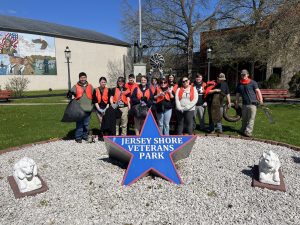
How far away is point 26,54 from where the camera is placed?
3002 cm

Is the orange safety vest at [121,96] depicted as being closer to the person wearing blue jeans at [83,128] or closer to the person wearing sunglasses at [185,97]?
the person wearing blue jeans at [83,128]

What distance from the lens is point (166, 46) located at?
1014 inches

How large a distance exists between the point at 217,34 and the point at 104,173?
22378 mm

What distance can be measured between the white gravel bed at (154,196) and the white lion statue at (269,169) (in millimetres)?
208

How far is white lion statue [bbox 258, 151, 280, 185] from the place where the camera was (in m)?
3.84

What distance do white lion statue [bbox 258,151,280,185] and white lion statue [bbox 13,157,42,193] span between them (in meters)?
3.51

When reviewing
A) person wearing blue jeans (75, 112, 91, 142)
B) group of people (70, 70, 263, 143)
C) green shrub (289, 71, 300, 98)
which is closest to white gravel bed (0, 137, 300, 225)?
group of people (70, 70, 263, 143)

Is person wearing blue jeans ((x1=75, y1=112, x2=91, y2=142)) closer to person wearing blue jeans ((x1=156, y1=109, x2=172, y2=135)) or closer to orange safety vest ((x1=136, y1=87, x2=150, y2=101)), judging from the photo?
orange safety vest ((x1=136, y1=87, x2=150, y2=101))

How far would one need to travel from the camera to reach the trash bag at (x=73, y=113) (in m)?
5.98

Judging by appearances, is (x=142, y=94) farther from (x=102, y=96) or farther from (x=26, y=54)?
(x=26, y=54)

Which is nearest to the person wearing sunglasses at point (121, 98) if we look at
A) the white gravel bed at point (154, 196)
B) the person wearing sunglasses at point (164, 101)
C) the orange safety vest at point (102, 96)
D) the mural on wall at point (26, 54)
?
the orange safety vest at point (102, 96)

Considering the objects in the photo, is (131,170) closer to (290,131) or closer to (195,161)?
(195,161)

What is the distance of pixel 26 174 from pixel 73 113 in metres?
2.44

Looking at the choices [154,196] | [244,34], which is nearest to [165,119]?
[154,196]
